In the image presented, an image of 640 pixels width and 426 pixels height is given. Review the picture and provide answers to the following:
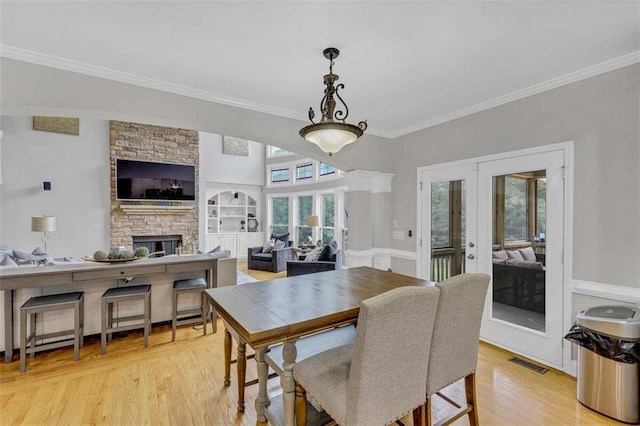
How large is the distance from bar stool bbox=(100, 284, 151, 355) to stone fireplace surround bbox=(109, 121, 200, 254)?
380cm

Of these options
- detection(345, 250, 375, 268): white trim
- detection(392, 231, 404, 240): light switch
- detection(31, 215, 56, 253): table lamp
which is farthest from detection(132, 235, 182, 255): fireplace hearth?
detection(392, 231, 404, 240): light switch

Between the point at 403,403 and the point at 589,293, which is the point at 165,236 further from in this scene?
the point at 589,293

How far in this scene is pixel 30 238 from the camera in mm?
5449

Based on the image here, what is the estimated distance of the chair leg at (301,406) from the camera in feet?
5.08

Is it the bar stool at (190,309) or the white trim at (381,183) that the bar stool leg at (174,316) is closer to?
the bar stool at (190,309)

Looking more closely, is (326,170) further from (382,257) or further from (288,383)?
(288,383)

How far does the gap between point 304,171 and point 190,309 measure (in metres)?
5.02

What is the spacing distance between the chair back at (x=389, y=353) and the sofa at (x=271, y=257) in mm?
5391

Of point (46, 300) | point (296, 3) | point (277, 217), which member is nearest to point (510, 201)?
point (296, 3)

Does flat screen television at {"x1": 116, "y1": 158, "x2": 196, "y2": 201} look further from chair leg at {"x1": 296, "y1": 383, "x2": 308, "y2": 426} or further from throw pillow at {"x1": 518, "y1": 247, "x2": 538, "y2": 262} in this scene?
throw pillow at {"x1": 518, "y1": 247, "x2": 538, "y2": 262}

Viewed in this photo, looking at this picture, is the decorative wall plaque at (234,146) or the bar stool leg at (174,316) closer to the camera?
the bar stool leg at (174,316)

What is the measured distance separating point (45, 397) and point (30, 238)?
15.9 feet

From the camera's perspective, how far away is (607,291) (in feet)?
7.54

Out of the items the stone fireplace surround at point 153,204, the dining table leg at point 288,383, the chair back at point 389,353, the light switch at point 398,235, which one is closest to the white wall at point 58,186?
the stone fireplace surround at point 153,204
